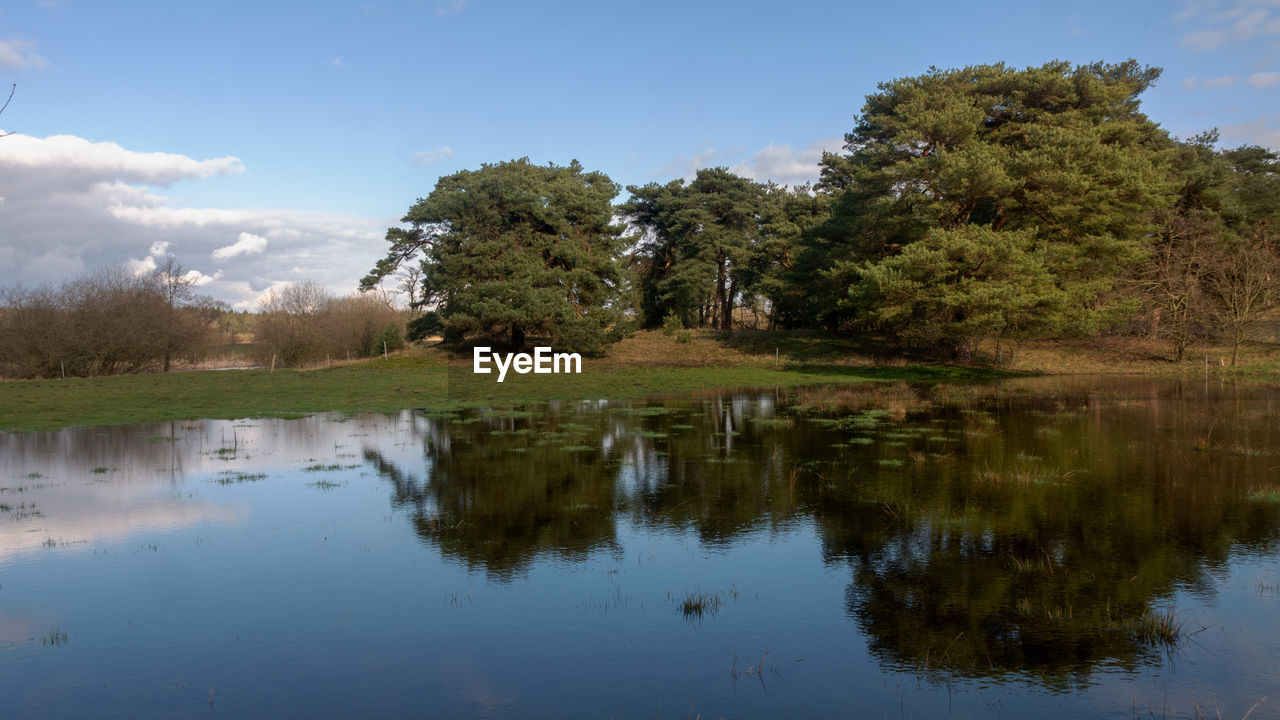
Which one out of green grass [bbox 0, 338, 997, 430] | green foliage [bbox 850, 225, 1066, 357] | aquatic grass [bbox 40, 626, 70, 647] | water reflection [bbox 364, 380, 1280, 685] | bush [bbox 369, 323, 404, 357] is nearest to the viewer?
aquatic grass [bbox 40, 626, 70, 647]

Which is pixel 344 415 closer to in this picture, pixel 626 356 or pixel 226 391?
pixel 226 391

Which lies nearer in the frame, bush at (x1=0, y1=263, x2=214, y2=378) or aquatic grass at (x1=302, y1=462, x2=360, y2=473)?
aquatic grass at (x1=302, y1=462, x2=360, y2=473)

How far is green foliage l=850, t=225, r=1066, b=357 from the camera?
119ft

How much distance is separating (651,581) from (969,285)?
108 feet

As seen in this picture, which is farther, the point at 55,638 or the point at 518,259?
the point at 518,259

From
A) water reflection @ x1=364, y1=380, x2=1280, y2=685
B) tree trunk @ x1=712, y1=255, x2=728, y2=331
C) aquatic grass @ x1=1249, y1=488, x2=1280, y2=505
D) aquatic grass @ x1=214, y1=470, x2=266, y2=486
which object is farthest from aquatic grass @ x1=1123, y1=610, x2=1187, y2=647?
tree trunk @ x1=712, y1=255, x2=728, y2=331

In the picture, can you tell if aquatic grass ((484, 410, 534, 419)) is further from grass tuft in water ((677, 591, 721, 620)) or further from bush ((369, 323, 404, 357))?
bush ((369, 323, 404, 357))

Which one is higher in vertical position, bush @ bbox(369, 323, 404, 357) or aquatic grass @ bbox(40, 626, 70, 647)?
bush @ bbox(369, 323, 404, 357)

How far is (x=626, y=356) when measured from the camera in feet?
171

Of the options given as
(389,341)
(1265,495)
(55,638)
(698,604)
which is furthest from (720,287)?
(55,638)

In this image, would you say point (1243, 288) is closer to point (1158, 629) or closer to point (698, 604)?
point (1158, 629)

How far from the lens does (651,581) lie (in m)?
8.48

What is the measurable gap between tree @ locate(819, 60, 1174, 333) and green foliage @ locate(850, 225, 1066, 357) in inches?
32.0

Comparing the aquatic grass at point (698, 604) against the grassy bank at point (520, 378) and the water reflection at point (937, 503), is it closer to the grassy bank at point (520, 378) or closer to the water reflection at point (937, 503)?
the water reflection at point (937, 503)
